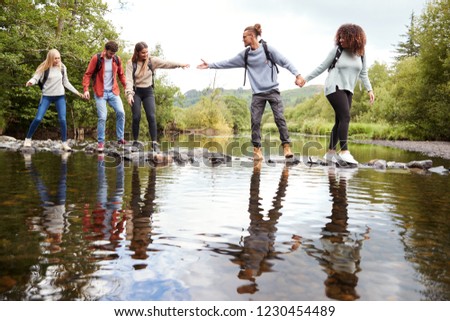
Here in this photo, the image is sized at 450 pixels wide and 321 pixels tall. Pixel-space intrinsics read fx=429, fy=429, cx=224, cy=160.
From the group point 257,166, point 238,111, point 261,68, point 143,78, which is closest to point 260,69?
point 261,68

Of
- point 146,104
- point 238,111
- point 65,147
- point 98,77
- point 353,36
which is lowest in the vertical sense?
point 65,147

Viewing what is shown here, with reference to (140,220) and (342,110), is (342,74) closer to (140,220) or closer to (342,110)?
(342,110)

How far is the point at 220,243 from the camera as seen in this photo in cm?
261

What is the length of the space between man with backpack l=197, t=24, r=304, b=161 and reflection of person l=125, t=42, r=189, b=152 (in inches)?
57.4

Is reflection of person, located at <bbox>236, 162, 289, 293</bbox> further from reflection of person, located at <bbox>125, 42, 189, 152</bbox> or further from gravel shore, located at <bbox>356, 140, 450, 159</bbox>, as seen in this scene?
gravel shore, located at <bbox>356, 140, 450, 159</bbox>

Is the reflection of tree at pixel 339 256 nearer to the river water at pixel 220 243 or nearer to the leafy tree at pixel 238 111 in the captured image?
the river water at pixel 220 243

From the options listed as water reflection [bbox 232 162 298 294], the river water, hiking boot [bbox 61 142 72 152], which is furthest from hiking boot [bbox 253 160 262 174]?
hiking boot [bbox 61 142 72 152]

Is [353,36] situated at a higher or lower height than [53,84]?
higher

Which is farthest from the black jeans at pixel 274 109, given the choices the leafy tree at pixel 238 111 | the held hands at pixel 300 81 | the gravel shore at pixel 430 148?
the leafy tree at pixel 238 111

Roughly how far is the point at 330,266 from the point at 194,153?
8.15 meters

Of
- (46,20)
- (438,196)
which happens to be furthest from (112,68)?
(46,20)

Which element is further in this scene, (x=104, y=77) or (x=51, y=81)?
(x=51, y=81)

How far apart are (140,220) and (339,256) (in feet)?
5.03

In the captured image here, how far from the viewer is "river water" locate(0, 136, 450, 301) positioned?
6.16 ft
